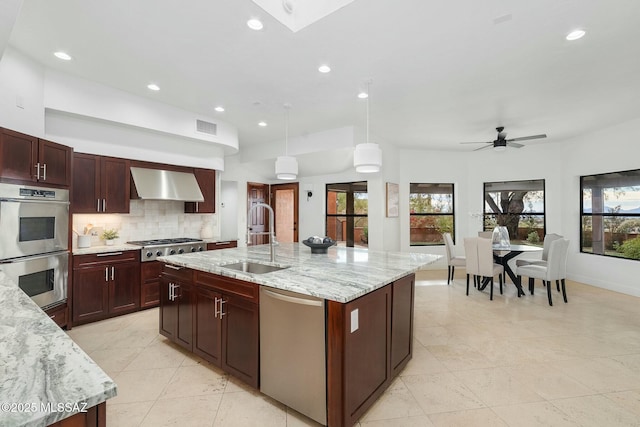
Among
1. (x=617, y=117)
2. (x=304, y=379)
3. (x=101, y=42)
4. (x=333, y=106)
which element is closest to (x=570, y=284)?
(x=617, y=117)

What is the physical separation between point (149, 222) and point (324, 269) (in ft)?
11.5

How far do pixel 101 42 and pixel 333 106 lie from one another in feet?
8.46

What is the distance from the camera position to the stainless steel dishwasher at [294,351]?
185 cm

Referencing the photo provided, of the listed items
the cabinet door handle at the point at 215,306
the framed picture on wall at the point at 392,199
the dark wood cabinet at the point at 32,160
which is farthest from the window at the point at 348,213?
the dark wood cabinet at the point at 32,160

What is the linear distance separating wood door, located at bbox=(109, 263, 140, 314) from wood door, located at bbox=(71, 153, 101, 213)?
826mm

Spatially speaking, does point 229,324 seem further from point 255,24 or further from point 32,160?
point 32,160

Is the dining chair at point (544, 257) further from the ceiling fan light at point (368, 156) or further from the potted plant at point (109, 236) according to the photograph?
the potted plant at point (109, 236)

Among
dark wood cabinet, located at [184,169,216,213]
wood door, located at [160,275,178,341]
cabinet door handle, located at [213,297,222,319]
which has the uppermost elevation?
dark wood cabinet, located at [184,169,216,213]

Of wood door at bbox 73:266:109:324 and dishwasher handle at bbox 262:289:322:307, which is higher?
dishwasher handle at bbox 262:289:322:307

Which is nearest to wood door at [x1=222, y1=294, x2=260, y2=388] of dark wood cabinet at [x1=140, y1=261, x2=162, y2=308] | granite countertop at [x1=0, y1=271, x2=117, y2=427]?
granite countertop at [x1=0, y1=271, x2=117, y2=427]

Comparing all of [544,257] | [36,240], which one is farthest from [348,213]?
[36,240]

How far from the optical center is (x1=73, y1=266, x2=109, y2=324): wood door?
11.4ft

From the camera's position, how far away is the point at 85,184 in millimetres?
3756

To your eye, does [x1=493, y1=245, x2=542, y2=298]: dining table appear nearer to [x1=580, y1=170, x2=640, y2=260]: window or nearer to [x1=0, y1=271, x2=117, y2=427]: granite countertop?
[x1=580, y1=170, x2=640, y2=260]: window
